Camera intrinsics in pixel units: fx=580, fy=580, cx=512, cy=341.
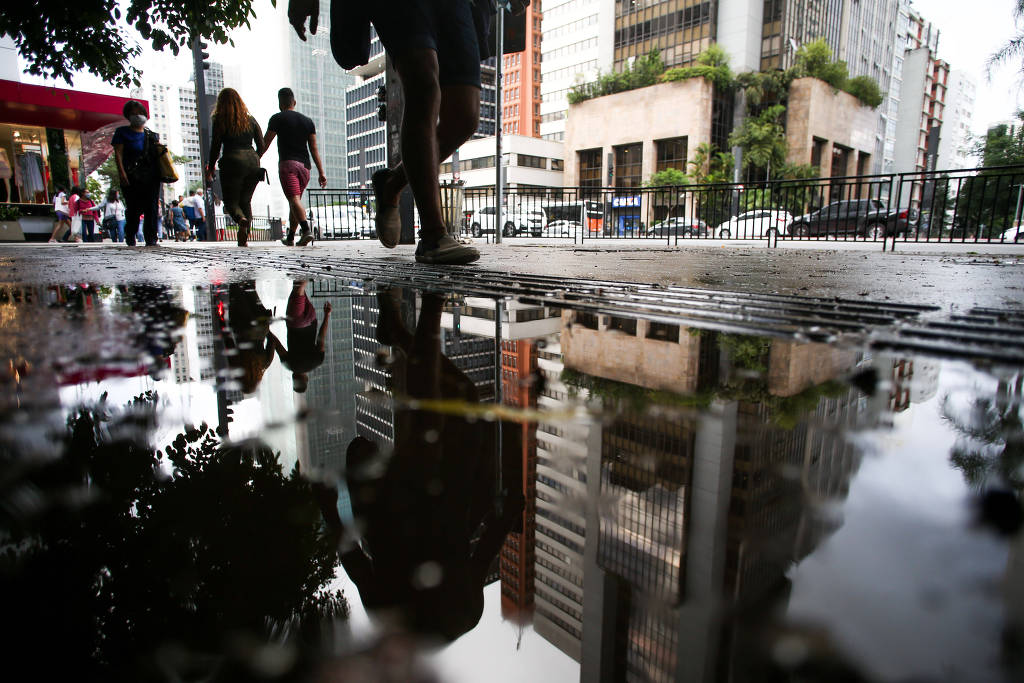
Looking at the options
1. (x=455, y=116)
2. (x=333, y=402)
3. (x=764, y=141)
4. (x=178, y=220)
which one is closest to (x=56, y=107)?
(x=178, y=220)

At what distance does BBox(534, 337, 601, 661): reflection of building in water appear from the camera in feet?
1.70

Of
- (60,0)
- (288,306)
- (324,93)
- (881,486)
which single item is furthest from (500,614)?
(324,93)

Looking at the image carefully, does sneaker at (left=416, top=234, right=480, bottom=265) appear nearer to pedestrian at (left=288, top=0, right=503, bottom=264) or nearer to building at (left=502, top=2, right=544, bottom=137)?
pedestrian at (left=288, top=0, right=503, bottom=264)

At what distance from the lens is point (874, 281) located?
3229mm

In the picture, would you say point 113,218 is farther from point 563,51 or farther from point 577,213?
point 563,51

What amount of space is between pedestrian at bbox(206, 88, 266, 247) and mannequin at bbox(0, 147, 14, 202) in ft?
51.9

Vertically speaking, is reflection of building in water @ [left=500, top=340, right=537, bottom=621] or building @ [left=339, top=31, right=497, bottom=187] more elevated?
building @ [left=339, top=31, right=497, bottom=187]

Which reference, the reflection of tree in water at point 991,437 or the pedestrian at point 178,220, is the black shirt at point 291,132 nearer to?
Answer: the reflection of tree in water at point 991,437

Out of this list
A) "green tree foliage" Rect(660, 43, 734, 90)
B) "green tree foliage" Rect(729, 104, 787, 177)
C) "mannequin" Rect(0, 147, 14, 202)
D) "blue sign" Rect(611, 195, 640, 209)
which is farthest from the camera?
"green tree foliage" Rect(660, 43, 734, 90)

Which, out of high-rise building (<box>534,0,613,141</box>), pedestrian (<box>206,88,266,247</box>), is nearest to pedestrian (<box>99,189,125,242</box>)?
pedestrian (<box>206,88,266,247</box>)

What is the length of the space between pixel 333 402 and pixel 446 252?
2922 millimetres

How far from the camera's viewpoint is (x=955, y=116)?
10100 centimetres

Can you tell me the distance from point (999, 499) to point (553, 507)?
47 centimetres

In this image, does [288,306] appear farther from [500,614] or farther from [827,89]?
[827,89]
